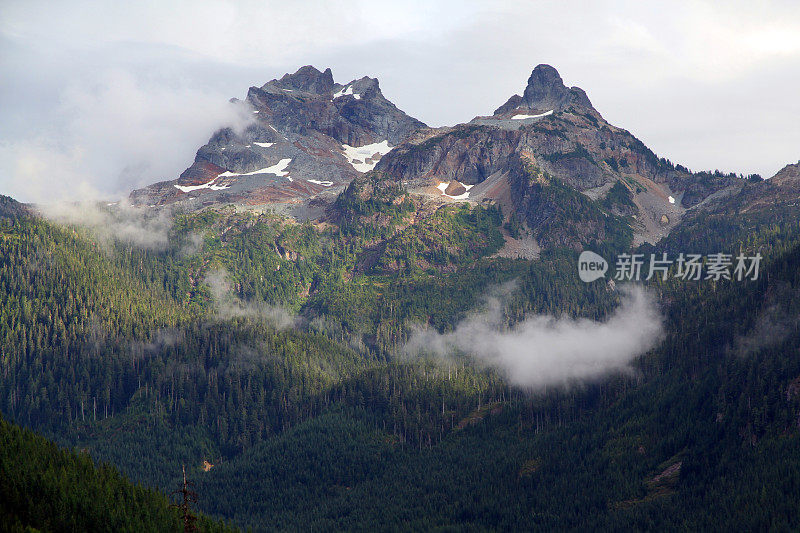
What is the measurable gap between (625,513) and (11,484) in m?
137

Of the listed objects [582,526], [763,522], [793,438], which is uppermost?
[793,438]

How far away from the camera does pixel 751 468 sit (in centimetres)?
19512

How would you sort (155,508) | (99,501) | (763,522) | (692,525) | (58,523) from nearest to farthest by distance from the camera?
(58,523)
(99,501)
(155,508)
(763,522)
(692,525)

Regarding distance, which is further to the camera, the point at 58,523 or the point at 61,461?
the point at 61,461

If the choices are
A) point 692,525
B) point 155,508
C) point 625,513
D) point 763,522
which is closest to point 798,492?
point 763,522

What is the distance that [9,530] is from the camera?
395 feet

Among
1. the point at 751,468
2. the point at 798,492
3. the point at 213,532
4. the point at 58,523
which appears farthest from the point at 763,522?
the point at 58,523

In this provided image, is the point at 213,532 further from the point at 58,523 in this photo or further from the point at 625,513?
the point at 625,513

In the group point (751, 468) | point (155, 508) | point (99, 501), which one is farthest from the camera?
point (751, 468)

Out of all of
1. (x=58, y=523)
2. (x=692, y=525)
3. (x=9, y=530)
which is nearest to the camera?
(x=9, y=530)

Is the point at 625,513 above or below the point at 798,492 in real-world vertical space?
below

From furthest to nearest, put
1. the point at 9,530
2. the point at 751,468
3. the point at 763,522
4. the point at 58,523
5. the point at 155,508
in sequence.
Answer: the point at 751,468 → the point at 763,522 → the point at 155,508 → the point at 58,523 → the point at 9,530

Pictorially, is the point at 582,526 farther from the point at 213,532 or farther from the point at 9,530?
the point at 9,530

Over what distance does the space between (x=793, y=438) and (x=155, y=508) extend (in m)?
149
